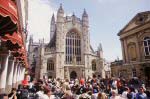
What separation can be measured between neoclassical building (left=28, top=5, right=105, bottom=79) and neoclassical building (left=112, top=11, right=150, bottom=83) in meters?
21.6

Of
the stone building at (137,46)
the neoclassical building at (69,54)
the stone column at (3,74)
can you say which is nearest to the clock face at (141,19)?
the stone building at (137,46)

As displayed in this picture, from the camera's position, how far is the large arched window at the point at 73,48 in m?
46.5

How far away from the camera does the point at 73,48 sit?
47781 mm

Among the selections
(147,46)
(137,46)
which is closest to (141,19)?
(137,46)

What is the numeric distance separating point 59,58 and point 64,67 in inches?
102


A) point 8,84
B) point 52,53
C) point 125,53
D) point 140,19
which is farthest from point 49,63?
point 8,84

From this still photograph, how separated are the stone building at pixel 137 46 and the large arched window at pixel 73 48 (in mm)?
23199

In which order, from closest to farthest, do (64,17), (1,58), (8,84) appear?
(1,58) → (8,84) → (64,17)

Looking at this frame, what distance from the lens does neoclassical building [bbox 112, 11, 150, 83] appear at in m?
20.8

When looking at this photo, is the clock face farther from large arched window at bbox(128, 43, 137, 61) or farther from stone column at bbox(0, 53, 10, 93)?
stone column at bbox(0, 53, 10, 93)

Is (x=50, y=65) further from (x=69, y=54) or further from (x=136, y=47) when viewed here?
(x=136, y=47)

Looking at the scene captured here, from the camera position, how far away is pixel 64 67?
44.8 meters

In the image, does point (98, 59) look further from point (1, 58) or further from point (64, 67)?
point (1, 58)

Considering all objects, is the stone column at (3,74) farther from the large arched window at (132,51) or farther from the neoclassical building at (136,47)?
the large arched window at (132,51)
